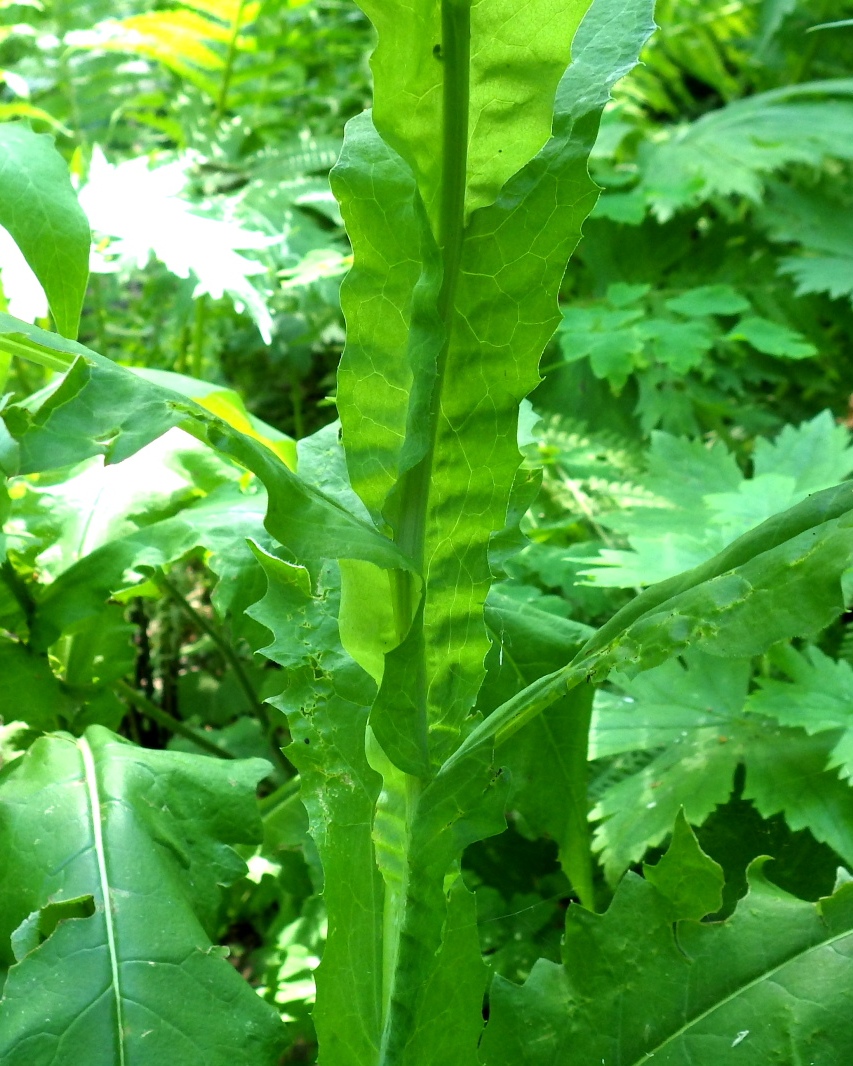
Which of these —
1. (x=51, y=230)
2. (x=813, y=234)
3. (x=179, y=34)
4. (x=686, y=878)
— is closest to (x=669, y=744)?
(x=686, y=878)

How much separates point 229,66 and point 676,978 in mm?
2209

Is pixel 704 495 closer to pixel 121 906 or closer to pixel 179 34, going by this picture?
pixel 121 906

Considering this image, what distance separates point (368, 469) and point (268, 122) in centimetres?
210

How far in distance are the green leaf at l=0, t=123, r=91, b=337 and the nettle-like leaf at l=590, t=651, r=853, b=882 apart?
2.13ft

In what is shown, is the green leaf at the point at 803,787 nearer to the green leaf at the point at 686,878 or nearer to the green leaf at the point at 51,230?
the green leaf at the point at 686,878

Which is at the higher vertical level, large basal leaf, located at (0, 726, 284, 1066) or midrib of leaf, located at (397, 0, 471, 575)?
midrib of leaf, located at (397, 0, 471, 575)

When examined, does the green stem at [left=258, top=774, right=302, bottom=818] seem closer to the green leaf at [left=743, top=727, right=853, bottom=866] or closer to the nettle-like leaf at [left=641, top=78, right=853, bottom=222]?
the green leaf at [left=743, top=727, right=853, bottom=866]

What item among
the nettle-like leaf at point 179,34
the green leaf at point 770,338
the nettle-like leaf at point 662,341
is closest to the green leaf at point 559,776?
the nettle-like leaf at point 662,341

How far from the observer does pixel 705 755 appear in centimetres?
96

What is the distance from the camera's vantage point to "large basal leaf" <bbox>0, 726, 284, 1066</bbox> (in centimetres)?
67

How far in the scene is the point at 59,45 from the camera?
2.37 metres

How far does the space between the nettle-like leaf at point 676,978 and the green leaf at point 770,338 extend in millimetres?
1120

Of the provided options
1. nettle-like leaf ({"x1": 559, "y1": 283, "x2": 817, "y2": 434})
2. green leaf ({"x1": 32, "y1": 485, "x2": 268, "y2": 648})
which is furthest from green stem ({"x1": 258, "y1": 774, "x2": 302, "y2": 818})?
nettle-like leaf ({"x1": 559, "y1": 283, "x2": 817, "y2": 434})

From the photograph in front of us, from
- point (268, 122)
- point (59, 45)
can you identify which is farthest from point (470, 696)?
point (59, 45)
